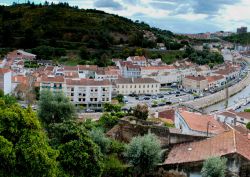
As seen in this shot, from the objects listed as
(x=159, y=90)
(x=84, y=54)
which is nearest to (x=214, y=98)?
(x=159, y=90)

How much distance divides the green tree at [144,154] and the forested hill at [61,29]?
59.7 m

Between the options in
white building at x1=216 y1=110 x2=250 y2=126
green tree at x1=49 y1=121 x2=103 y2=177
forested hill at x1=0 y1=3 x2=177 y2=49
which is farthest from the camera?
forested hill at x1=0 y1=3 x2=177 y2=49

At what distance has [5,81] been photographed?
1612 inches

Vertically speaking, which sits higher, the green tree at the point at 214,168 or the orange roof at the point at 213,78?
the green tree at the point at 214,168

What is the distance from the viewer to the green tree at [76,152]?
12.3 meters

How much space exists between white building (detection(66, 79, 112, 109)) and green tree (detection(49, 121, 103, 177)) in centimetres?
3028

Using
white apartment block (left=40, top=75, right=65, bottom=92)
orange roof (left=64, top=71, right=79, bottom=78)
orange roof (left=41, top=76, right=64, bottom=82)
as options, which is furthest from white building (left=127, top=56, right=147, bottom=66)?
white apartment block (left=40, top=75, right=65, bottom=92)

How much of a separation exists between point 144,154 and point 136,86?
127 feet

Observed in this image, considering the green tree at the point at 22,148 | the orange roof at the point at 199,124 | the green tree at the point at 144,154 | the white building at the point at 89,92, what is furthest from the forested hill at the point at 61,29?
the green tree at the point at 22,148

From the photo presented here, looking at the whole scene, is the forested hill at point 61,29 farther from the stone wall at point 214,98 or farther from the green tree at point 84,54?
the stone wall at point 214,98

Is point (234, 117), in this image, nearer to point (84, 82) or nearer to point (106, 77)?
point (84, 82)

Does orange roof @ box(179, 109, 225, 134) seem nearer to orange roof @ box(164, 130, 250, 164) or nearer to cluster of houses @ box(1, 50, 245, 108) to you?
orange roof @ box(164, 130, 250, 164)

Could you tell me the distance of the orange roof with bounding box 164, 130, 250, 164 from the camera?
46.9 ft

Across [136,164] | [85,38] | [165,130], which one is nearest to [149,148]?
[136,164]
